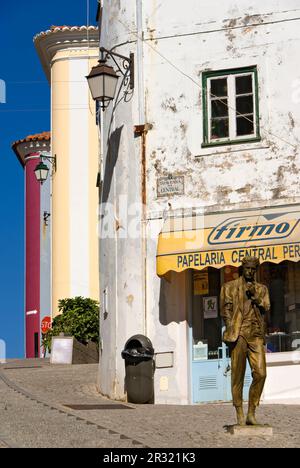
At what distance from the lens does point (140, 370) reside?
1841cm

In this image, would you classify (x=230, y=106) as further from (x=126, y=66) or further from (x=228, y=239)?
(x=228, y=239)

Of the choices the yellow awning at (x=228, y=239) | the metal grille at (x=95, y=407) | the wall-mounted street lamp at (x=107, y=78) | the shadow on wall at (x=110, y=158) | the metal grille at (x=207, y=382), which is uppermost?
the wall-mounted street lamp at (x=107, y=78)

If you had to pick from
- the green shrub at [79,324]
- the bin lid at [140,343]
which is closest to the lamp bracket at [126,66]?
the bin lid at [140,343]

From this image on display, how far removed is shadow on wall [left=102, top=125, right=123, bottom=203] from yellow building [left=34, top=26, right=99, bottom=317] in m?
15.7

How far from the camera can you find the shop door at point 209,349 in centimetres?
1844

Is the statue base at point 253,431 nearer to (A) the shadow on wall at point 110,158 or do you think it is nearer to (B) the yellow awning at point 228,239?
(B) the yellow awning at point 228,239

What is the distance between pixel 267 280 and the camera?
18516mm

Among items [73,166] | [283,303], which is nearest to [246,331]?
[283,303]

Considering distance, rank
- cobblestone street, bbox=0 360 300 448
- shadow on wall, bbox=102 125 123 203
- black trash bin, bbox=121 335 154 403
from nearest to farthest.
Result: cobblestone street, bbox=0 360 300 448, black trash bin, bbox=121 335 154 403, shadow on wall, bbox=102 125 123 203

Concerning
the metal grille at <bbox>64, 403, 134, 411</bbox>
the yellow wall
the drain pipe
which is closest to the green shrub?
the yellow wall

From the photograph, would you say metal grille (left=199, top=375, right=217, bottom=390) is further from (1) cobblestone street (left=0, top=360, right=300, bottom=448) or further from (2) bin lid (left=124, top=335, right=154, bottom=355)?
(2) bin lid (left=124, top=335, right=154, bottom=355)

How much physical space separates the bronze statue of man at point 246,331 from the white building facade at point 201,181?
4.88m

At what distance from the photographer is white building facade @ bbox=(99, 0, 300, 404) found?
18.3 m
